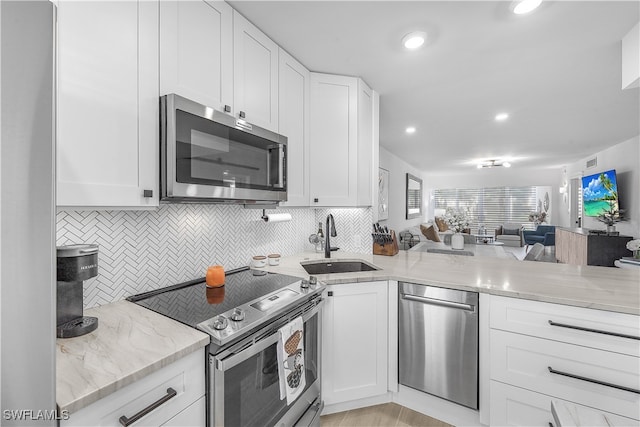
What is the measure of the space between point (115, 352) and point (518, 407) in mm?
1886

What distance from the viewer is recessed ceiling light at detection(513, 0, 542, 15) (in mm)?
1398

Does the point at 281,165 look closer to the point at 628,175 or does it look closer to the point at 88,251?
the point at 88,251

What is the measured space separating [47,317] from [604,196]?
274 inches

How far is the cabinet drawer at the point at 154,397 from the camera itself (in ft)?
2.33

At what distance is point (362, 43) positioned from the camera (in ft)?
6.07

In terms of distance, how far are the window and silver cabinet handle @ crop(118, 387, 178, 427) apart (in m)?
9.23

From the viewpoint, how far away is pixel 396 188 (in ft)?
20.5

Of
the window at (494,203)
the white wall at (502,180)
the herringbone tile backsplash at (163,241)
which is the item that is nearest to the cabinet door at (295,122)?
the herringbone tile backsplash at (163,241)

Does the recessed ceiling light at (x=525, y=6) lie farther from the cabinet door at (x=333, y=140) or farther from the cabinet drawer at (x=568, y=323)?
the cabinet drawer at (x=568, y=323)

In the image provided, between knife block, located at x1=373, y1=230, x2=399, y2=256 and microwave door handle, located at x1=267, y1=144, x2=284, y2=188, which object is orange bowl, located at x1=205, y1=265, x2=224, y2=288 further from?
knife block, located at x1=373, y1=230, x2=399, y2=256

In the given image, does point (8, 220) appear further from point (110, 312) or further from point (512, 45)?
point (512, 45)

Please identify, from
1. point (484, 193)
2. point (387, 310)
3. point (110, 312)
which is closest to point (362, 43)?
point (387, 310)

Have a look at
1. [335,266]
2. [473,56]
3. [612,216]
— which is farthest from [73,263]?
[612,216]

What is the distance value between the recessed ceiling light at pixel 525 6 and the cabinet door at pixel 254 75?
1399 mm
